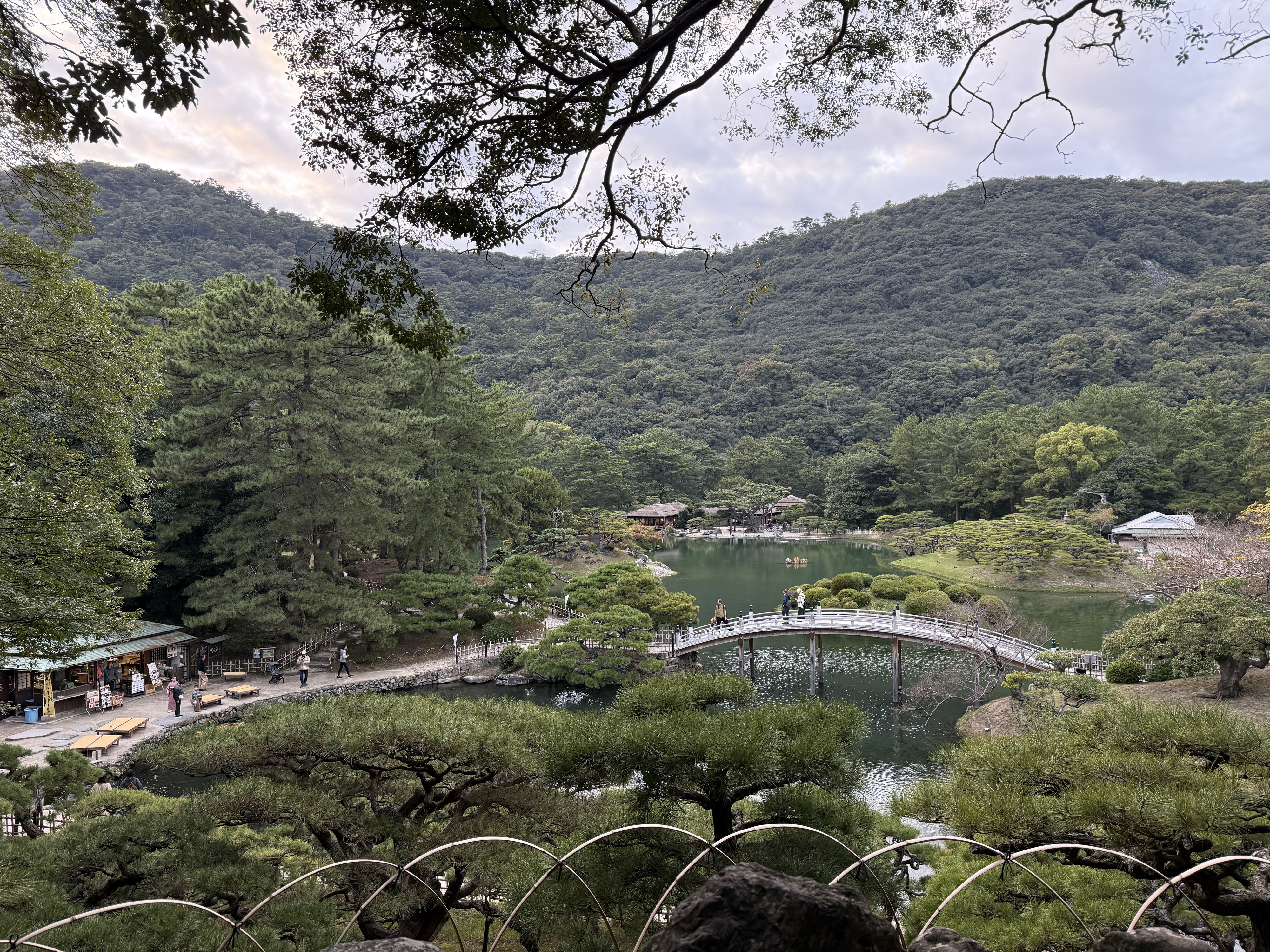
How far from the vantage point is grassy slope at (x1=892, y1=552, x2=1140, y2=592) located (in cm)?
2117

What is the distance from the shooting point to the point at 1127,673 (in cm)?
1096

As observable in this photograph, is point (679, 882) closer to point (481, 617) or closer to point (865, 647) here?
point (481, 617)

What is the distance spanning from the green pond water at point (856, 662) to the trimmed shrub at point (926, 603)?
1166mm

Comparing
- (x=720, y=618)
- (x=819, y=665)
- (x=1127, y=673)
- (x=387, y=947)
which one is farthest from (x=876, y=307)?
(x=387, y=947)

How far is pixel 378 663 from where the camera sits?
1489 centimetres

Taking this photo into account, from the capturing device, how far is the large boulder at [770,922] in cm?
200

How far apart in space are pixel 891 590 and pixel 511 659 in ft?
37.6

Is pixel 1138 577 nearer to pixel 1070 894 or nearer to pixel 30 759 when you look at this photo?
pixel 1070 894

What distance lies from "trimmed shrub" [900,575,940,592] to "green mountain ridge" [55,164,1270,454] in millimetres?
20506

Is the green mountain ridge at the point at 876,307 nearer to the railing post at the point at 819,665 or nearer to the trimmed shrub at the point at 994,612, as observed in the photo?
the trimmed shrub at the point at 994,612

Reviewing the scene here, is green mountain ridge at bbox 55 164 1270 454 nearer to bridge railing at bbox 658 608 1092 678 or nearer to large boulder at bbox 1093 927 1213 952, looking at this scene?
bridge railing at bbox 658 608 1092 678

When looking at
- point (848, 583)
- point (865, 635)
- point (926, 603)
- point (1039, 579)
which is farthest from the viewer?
point (1039, 579)

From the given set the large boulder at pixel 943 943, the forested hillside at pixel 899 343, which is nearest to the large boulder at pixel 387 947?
the large boulder at pixel 943 943

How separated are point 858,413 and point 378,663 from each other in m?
42.2
